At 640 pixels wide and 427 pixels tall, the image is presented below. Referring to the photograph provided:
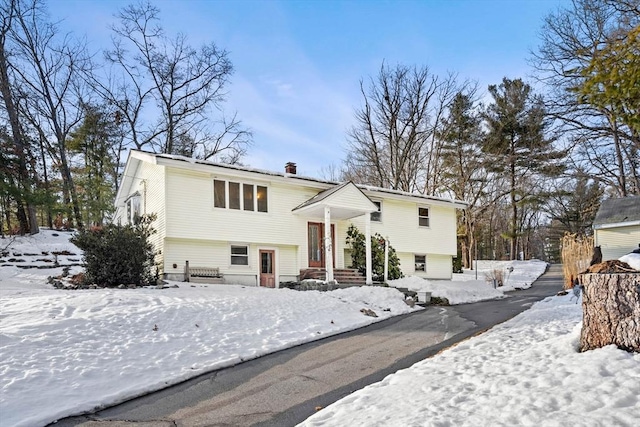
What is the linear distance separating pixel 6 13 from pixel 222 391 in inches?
1071

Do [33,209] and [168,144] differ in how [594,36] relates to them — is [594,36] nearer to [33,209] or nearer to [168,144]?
[168,144]

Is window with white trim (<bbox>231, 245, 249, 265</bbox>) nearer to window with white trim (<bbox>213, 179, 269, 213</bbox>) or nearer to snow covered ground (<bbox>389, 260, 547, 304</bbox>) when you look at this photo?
window with white trim (<bbox>213, 179, 269, 213</bbox>)

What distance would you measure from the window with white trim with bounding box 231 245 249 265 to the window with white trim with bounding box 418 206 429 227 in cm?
947

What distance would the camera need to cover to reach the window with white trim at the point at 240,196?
1536 centimetres

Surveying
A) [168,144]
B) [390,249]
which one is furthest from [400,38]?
[168,144]

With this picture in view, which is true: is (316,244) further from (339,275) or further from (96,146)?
(96,146)

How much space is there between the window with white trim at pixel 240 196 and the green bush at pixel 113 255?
345cm

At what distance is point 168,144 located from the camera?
27.6m

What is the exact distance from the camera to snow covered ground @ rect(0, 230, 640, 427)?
3.77 metres

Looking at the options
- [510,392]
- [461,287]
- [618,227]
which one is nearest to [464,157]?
[618,227]

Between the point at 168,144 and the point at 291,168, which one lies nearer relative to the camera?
the point at 291,168

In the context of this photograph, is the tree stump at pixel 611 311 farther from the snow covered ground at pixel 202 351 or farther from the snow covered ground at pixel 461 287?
the snow covered ground at pixel 461 287

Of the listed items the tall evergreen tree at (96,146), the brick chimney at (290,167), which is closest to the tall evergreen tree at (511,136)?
the brick chimney at (290,167)

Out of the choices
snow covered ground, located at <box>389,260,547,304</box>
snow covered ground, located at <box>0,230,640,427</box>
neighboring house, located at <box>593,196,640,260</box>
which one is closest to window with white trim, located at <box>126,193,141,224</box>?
snow covered ground, located at <box>0,230,640,427</box>
